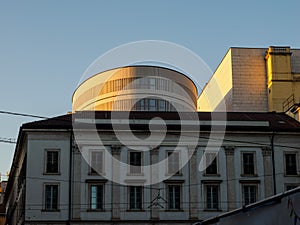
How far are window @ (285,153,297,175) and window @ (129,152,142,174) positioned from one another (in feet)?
39.1

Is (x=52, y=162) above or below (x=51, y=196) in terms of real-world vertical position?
above

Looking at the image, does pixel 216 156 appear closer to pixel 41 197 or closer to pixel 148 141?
pixel 148 141

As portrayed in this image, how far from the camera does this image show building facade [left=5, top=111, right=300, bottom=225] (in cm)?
5103

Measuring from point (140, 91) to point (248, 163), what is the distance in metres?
20.9

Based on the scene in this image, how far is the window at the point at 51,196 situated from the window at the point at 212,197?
11889 mm

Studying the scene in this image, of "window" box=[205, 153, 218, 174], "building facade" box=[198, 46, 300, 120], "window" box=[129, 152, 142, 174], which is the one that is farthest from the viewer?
"building facade" box=[198, 46, 300, 120]

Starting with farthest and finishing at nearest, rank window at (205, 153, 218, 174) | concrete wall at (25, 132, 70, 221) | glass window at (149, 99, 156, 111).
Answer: glass window at (149, 99, 156, 111), window at (205, 153, 218, 174), concrete wall at (25, 132, 70, 221)

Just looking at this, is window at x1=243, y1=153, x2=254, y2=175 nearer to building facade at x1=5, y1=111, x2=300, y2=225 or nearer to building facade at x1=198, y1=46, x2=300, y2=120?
building facade at x1=5, y1=111, x2=300, y2=225

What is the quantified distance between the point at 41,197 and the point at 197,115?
15490 millimetres

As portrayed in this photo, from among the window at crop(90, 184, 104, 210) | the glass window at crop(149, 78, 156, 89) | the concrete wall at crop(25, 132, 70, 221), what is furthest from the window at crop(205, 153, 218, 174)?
the glass window at crop(149, 78, 156, 89)

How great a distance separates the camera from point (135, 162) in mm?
52469

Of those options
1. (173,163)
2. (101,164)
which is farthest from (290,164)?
(101,164)

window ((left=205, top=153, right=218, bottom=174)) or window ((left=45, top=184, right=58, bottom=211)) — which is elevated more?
window ((left=205, top=153, right=218, bottom=174))

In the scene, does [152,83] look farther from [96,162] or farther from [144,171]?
[96,162]
